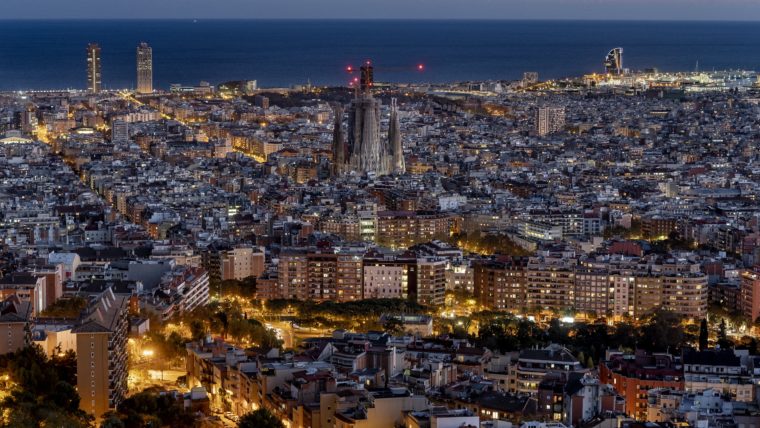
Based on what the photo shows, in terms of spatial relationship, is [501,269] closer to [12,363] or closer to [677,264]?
[677,264]

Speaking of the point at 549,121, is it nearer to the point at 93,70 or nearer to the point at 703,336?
the point at 93,70

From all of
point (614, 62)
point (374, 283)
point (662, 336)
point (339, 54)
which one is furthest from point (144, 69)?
point (662, 336)

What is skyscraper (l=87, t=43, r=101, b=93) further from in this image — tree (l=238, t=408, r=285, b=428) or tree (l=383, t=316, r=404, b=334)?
A: tree (l=238, t=408, r=285, b=428)

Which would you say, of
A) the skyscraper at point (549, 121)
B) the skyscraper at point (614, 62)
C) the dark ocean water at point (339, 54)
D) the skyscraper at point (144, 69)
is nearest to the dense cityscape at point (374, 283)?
the skyscraper at point (549, 121)

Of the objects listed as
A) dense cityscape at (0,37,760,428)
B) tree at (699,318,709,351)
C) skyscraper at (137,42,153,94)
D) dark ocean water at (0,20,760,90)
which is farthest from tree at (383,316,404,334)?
skyscraper at (137,42,153,94)

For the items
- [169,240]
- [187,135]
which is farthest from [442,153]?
[169,240]

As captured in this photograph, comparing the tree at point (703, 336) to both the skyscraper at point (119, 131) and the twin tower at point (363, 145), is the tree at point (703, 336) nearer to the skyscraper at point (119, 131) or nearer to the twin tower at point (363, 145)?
the twin tower at point (363, 145)
